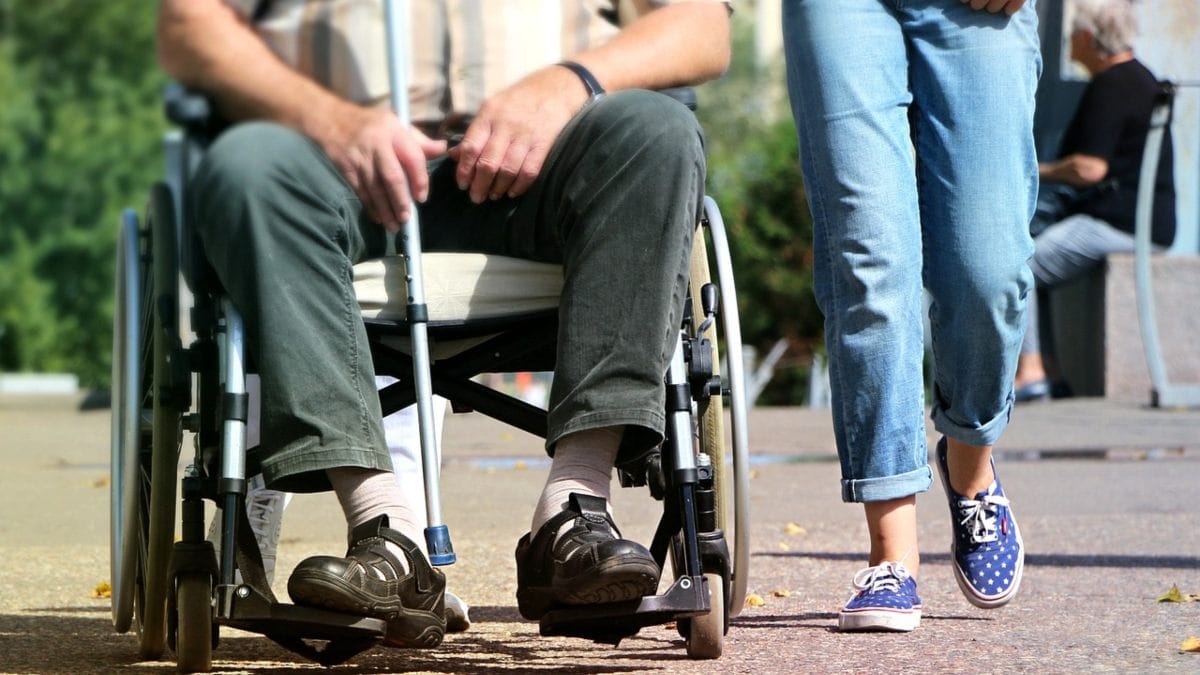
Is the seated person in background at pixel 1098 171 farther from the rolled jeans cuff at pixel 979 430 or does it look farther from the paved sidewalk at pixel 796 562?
the rolled jeans cuff at pixel 979 430

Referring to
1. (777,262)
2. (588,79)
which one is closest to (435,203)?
(588,79)

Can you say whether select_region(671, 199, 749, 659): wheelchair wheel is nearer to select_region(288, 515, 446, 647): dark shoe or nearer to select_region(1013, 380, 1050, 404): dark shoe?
select_region(288, 515, 446, 647): dark shoe

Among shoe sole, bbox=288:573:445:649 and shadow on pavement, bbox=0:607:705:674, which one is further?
shadow on pavement, bbox=0:607:705:674

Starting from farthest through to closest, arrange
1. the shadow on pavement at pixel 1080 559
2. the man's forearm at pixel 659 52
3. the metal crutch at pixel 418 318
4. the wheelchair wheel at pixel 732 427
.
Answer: the shadow on pavement at pixel 1080 559, the wheelchair wheel at pixel 732 427, the man's forearm at pixel 659 52, the metal crutch at pixel 418 318

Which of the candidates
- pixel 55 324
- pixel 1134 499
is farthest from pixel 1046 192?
pixel 55 324

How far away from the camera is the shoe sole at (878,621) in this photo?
3.50 meters

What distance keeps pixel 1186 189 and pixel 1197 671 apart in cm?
873

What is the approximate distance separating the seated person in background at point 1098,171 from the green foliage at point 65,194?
71.4ft

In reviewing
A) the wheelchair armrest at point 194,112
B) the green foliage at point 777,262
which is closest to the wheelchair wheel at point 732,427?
the wheelchair armrest at point 194,112

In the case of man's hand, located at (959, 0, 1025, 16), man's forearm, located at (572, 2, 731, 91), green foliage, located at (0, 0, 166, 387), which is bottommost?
green foliage, located at (0, 0, 166, 387)

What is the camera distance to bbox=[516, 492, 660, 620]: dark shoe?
2727mm

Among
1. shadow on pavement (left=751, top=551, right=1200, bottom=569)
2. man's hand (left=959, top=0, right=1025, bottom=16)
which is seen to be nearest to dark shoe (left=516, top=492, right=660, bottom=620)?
man's hand (left=959, top=0, right=1025, bottom=16)

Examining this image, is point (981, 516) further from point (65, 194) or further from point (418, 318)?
point (65, 194)

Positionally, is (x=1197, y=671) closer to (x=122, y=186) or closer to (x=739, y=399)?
(x=739, y=399)
